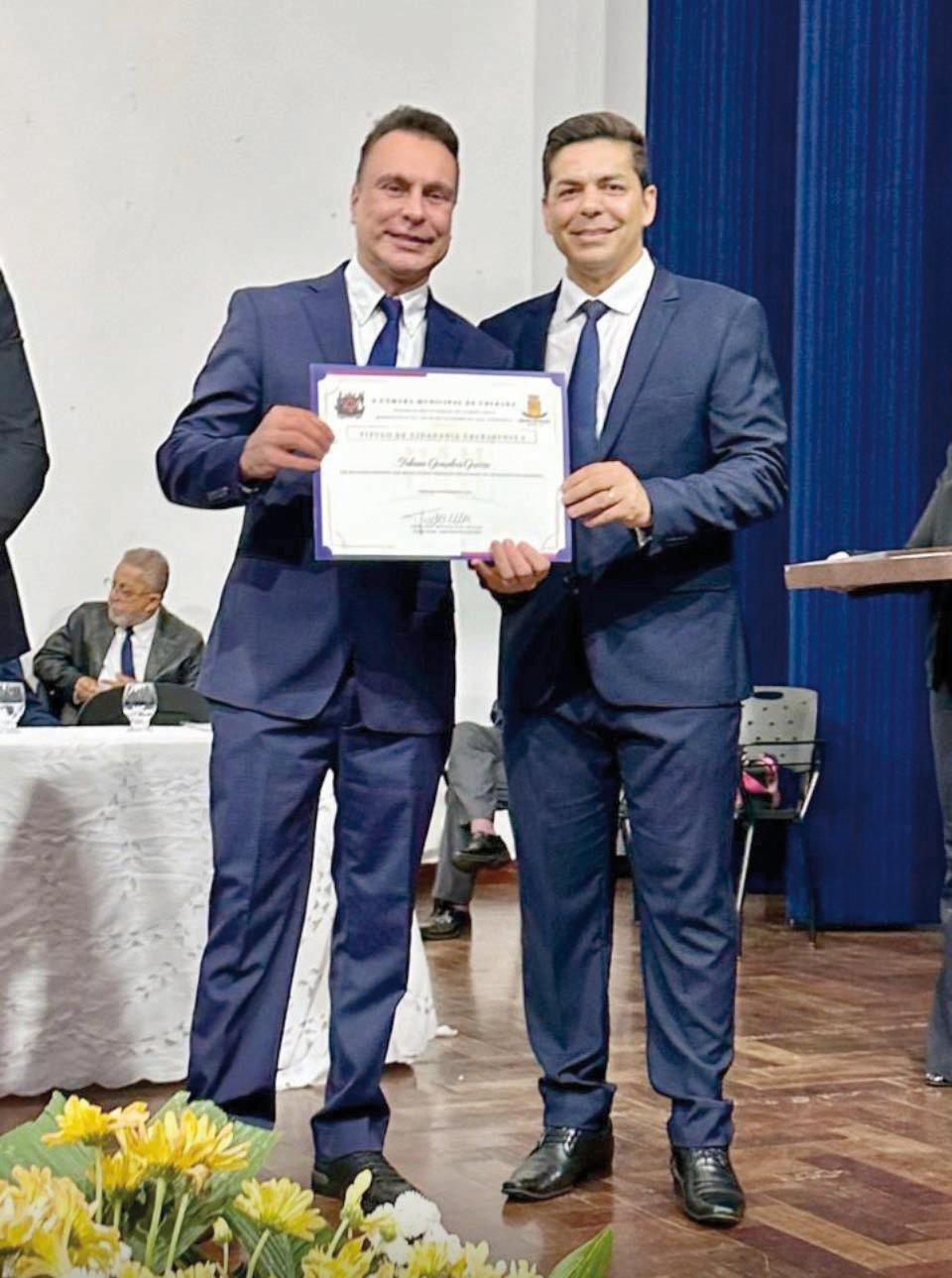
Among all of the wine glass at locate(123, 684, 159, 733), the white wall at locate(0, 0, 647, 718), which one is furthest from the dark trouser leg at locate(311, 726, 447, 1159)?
the white wall at locate(0, 0, 647, 718)

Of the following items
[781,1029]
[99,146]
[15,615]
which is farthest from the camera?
[99,146]

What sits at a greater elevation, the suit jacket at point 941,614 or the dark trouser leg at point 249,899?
the suit jacket at point 941,614

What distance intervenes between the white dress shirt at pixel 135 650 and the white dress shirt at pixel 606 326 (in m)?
4.02

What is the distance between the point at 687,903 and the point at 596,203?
1.06 metres

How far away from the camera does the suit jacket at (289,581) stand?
109 inches

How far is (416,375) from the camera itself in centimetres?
267

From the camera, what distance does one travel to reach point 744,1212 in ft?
9.48

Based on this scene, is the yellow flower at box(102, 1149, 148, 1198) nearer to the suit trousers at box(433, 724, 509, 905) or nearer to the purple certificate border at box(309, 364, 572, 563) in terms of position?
the purple certificate border at box(309, 364, 572, 563)

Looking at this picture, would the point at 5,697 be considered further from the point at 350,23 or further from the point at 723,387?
the point at 350,23

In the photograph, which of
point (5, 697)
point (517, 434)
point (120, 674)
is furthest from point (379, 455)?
Answer: point (120, 674)

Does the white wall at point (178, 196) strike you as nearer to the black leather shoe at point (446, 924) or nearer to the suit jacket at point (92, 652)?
the suit jacket at point (92, 652)

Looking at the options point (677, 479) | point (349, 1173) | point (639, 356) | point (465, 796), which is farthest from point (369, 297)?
point (465, 796)

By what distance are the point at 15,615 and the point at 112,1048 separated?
1.55 meters

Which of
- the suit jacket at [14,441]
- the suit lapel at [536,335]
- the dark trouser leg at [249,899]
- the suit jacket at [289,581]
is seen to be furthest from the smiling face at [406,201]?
the dark trouser leg at [249,899]
